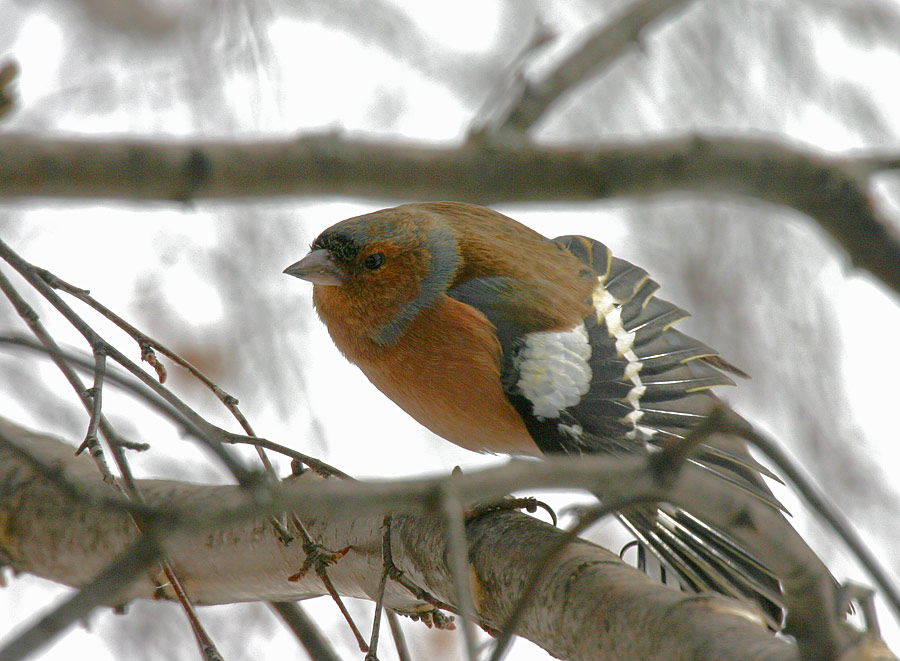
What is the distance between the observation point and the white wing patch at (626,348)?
305 cm

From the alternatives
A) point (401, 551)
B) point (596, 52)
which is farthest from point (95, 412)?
point (596, 52)

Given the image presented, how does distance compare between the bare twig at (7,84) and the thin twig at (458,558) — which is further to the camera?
the bare twig at (7,84)

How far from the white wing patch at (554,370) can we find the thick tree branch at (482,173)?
127 centimetres

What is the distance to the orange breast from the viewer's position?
10.2 ft

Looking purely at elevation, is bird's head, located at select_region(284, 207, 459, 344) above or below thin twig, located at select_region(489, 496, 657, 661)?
above

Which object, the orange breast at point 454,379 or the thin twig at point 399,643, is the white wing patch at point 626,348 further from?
the thin twig at point 399,643

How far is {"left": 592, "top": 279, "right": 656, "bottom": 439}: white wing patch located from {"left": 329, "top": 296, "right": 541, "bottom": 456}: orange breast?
38 cm

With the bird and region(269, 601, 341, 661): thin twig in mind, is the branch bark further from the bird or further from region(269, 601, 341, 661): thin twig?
the bird

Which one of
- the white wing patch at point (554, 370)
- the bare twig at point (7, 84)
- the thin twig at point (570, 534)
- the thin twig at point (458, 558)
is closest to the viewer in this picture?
the thin twig at point (458, 558)

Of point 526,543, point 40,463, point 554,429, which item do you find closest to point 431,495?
point 40,463

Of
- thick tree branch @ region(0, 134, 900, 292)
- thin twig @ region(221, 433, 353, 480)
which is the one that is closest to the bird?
thick tree branch @ region(0, 134, 900, 292)

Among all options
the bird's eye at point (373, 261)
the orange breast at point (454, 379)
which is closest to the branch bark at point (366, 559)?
the orange breast at point (454, 379)

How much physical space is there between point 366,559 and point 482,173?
232 centimetres

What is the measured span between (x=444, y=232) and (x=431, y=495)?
247 cm
